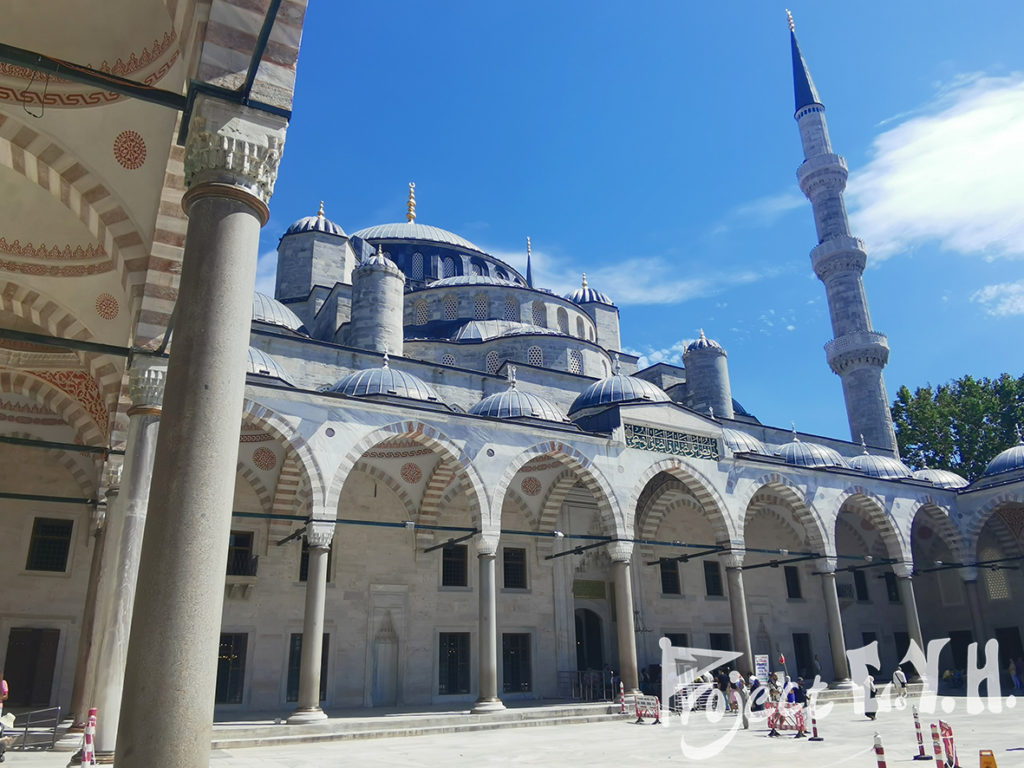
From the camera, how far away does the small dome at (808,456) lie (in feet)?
55.6

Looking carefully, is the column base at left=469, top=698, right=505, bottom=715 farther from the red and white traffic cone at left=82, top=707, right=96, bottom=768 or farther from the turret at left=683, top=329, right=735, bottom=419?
the turret at left=683, top=329, right=735, bottom=419

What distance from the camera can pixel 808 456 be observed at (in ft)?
55.9

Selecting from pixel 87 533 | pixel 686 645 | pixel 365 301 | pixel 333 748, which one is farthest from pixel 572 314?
pixel 333 748

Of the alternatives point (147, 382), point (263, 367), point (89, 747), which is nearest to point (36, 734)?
point (89, 747)

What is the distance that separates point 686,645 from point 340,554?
7908 millimetres

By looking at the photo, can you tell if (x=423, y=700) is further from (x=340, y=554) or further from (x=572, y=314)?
(x=572, y=314)

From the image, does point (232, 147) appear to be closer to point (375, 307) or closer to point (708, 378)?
point (375, 307)

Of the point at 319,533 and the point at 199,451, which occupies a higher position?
the point at 319,533

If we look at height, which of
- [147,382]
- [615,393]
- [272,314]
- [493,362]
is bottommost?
[147,382]

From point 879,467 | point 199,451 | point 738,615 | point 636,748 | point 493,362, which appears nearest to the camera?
point 199,451

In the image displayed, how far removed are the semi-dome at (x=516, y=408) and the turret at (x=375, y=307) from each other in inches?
115

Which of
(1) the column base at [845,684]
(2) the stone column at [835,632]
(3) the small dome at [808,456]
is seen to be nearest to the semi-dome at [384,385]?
(3) the small dome at [808,456]

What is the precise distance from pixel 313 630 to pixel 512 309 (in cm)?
1150

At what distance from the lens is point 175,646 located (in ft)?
8.93
